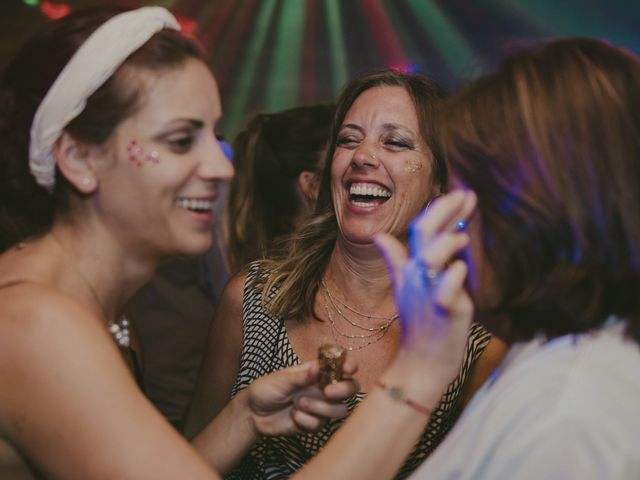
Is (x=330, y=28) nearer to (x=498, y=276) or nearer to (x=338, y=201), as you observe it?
(x=338, y=201)

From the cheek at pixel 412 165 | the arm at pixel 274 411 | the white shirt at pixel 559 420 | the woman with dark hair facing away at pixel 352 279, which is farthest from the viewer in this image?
the cheek at pixel 412 165

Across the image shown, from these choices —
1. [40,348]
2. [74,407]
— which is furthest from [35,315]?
[74,407]

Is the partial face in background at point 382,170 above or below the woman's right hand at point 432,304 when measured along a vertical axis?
below

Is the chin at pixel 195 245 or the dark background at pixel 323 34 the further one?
the dark background at pixel 323 34

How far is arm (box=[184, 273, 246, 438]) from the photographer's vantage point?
2238 millimetres

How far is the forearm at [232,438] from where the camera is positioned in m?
1.66

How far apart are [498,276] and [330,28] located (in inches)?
155

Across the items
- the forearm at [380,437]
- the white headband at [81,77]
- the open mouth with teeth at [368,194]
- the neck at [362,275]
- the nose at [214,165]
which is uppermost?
the white headband at [81,77]

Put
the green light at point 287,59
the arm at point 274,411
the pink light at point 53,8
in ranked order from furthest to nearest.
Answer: the green light at point 287,59 < the pink light at point 53,8 < the arm at point 274,411

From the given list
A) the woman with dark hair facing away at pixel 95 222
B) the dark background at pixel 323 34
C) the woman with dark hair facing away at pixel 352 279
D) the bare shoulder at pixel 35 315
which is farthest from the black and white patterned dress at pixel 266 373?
the dark background at pixel 323 34

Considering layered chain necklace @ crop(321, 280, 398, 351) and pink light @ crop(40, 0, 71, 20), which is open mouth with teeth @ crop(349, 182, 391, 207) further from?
pink light @ crop(40, 0, 71, 20)

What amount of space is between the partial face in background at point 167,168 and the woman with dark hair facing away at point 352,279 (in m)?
0.75

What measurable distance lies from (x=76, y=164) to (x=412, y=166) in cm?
113

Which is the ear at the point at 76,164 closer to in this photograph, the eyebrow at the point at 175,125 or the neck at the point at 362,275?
the eyebrow at the point at 175,125
